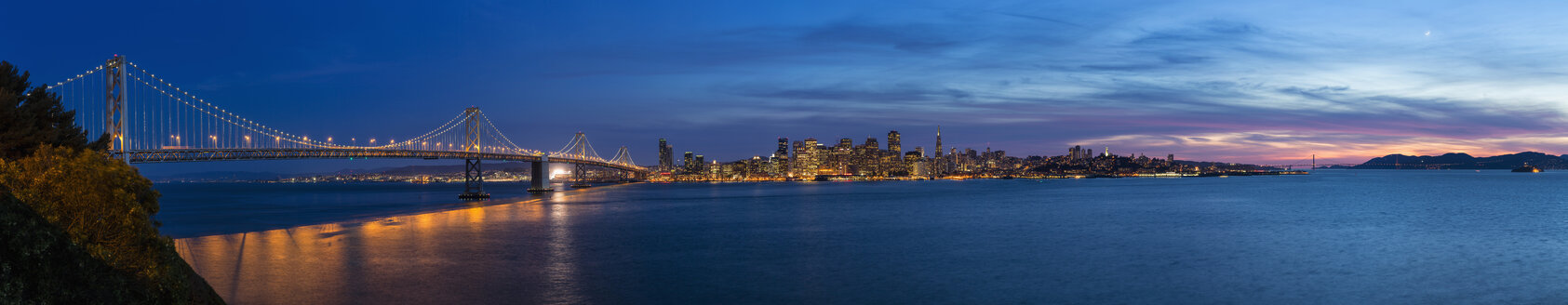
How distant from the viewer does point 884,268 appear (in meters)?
30.0

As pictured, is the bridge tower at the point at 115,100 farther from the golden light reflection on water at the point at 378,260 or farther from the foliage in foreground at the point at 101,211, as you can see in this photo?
the foliage in foreground at the point at 101,211

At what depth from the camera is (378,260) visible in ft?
101

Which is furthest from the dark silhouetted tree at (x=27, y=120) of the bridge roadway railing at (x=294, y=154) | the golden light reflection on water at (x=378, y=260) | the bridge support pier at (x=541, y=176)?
the bridge support pier at (x=541, y=176)

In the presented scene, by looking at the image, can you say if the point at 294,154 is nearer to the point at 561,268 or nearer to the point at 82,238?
the point at 561,268

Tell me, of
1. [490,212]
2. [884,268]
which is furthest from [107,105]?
[884,268]

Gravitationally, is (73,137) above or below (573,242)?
above

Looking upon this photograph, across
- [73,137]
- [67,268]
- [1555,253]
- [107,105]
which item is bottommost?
[1555,253]

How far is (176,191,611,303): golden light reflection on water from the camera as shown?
76.1 ft

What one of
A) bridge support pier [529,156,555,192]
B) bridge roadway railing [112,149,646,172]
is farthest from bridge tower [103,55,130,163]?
bridge support pier [529,156,555,192]

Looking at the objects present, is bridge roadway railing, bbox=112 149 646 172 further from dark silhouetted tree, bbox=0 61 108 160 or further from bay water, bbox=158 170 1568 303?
dark silhouetted tree, bbox=0 61 108 160

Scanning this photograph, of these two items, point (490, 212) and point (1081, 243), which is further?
point (490, 212)

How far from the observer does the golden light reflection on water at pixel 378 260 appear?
2319cm

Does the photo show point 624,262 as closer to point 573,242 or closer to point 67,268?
point 573,242

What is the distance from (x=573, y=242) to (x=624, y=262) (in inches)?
379
